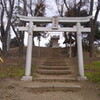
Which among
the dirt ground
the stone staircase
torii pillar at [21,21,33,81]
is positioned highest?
torii pillar at [21,21,33,81]

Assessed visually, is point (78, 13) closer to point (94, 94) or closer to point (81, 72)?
point (81, 72)

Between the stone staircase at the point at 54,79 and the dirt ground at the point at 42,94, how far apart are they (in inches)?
9.5

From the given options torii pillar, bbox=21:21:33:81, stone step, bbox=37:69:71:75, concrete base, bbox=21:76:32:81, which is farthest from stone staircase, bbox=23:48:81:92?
torii pillar, bbox=21:21:33:81

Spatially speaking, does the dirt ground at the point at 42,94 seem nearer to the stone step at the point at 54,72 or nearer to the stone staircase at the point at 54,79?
the stone staircase at the point at 54,79

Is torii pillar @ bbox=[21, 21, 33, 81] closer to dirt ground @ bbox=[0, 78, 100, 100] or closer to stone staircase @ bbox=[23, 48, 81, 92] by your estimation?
stone staircase @ bbox=[23, 48, 81, 92]

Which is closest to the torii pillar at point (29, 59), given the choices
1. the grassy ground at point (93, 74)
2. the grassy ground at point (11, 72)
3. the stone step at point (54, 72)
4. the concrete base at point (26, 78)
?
the concrete base at point (26, 78)

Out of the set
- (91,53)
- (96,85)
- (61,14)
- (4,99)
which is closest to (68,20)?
(96,85)

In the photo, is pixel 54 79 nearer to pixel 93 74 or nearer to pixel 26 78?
pixel 26 78

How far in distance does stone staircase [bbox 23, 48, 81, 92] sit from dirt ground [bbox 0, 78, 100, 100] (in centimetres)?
24

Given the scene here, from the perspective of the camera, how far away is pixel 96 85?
726 centimetres

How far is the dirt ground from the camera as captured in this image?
19.8 feet

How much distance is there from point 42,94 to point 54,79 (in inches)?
68.1

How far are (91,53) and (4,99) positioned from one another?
9.75 metres

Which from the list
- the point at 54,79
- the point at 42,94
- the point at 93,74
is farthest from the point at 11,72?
the point at 93,74
